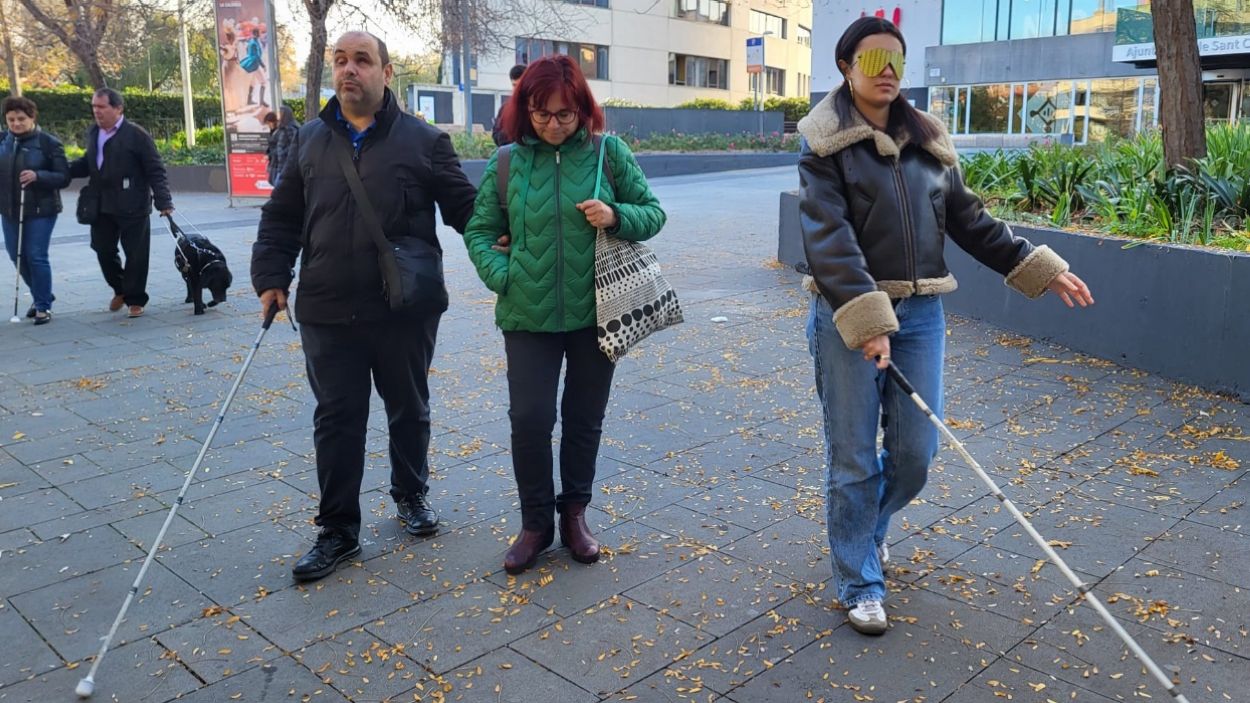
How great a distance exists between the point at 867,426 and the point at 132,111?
3245 centimetres

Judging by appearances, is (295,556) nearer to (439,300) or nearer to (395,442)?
(395,442)

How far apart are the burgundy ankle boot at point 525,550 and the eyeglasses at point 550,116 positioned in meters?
1.50

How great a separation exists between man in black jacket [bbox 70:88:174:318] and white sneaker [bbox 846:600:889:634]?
7.15 meters

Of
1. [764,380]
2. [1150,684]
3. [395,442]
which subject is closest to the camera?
[1150,684]

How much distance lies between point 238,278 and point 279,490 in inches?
276

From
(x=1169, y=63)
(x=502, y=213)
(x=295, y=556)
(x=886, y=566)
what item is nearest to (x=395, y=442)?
(x=295, y=556)

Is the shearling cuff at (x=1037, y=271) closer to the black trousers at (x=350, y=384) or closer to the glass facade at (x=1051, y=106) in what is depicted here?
the black trousers at (x=350, y=384)

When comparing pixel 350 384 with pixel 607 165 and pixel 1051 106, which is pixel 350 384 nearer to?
pixel 607 165

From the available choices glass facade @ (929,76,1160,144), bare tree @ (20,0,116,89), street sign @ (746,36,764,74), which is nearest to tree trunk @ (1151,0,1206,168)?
bare tree @ (20,0,116,89)

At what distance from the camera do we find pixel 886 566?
3.95 m

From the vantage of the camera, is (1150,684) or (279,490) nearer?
(1150,684)

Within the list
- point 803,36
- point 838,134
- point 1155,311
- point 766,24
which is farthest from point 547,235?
point 803,36

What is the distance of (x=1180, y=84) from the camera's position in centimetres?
820

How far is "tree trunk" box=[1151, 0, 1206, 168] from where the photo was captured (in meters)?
8.09
